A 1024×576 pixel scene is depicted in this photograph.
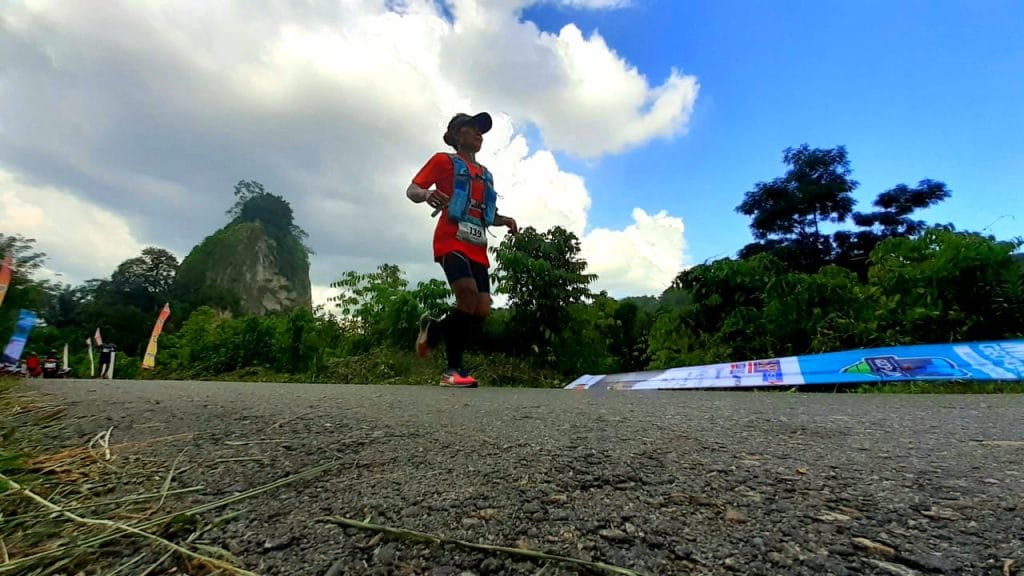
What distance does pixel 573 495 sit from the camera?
948mm

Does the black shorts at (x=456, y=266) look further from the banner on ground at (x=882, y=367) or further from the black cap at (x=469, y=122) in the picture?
the banner on ground at (x=882, y=367)

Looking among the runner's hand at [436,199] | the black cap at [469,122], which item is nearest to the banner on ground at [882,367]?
the runner's hand at [436,199]

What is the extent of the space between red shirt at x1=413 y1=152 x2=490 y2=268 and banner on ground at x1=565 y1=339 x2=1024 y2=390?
2.53 metres

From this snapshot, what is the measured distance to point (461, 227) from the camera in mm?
4273

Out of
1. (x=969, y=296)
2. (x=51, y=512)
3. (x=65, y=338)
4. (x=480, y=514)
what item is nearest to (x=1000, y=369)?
(x=969, y=296)

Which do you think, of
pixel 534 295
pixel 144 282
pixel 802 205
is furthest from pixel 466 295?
pixel 144 282

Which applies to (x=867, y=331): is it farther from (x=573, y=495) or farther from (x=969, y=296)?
(x=573, y=495)

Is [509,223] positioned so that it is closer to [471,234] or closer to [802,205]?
[471,234]

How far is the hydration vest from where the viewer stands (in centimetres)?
431

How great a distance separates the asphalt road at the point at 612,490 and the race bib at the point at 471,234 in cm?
259

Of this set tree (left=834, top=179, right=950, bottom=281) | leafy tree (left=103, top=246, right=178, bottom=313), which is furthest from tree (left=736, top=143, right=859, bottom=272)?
leafy tree (left=103, top=246, right=178, bottom=313)

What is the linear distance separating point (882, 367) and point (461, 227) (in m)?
3.62

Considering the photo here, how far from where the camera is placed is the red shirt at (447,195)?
167 inches

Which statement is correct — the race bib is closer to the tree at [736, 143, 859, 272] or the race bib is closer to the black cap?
the black cap
